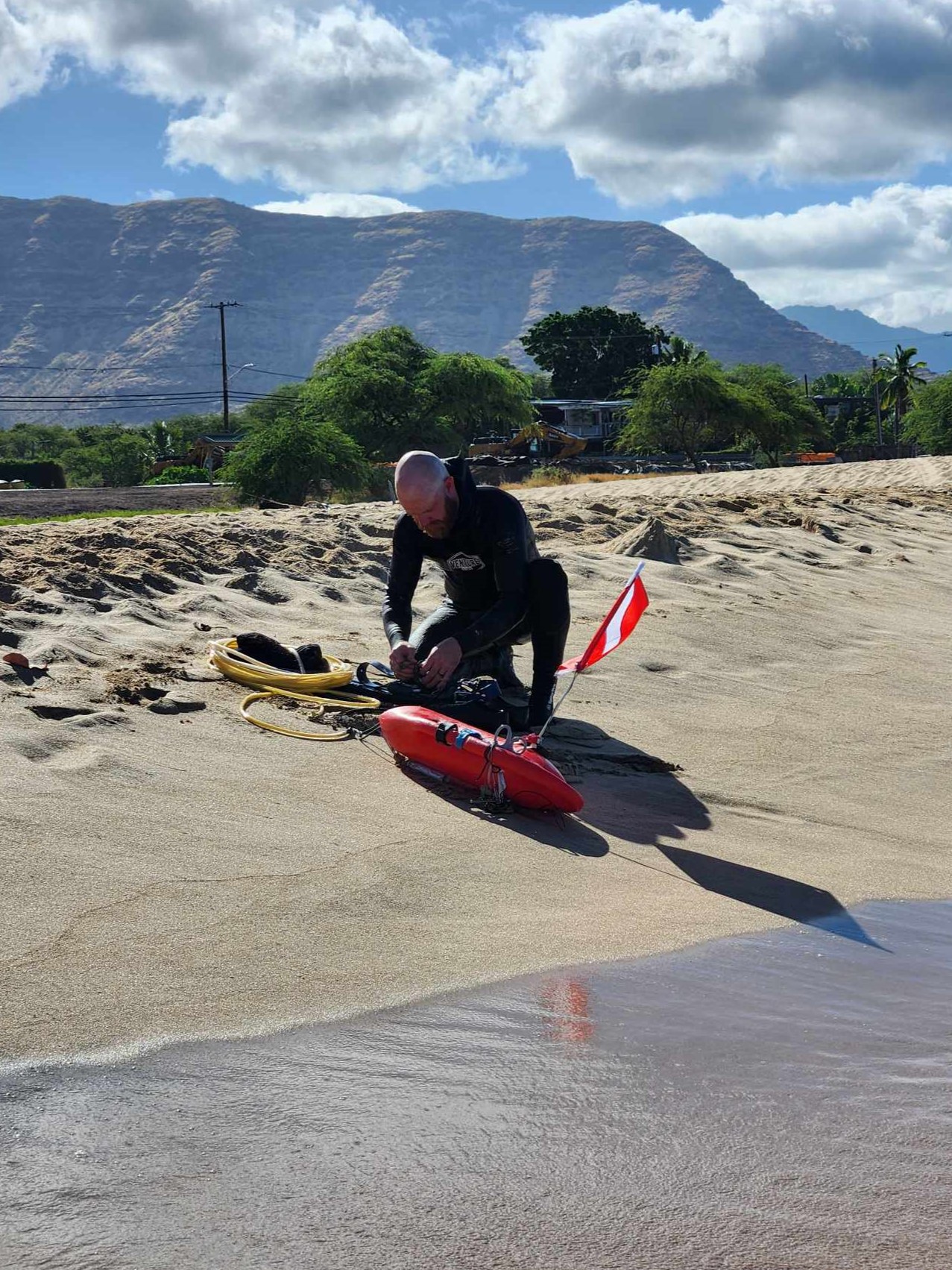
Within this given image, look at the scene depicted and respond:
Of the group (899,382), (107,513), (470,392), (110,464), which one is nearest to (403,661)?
(107,513)

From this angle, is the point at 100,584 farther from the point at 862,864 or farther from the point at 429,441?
the point at 429,441

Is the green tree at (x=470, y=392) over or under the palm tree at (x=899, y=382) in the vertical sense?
under

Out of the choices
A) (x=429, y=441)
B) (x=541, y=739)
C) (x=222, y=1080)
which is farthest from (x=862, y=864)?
(x=429, y=441)

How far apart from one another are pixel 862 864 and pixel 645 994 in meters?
1.72

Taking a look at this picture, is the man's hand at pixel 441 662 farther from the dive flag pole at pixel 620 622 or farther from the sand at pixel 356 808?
the dive flag pole at pixel 620 622

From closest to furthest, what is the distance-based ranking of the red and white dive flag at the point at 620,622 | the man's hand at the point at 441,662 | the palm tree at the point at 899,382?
the man's hand at the point at 441,662 → the red and white dive flag at the point at 620,622 → the palm tree at the point at 899,382

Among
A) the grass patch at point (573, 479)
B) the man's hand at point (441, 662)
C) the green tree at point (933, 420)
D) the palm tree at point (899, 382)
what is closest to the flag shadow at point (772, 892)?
the man's hand at point (441, 662)

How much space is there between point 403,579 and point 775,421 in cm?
5094

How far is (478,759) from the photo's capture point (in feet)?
15.9

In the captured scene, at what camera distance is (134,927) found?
3.35m

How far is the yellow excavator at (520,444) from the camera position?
5497 cm

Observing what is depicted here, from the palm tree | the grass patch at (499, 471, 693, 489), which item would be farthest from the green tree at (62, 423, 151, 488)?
the palm tree

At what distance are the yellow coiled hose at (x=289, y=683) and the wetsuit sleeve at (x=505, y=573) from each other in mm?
674

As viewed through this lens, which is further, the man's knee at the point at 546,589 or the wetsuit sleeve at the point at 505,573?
the man's knee at the point at 546,589
